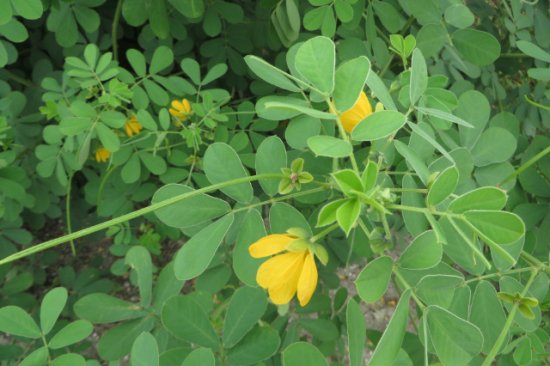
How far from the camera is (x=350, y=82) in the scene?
23.4 inches

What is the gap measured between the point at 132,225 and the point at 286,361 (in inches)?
44.6

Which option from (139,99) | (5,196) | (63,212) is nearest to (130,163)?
(139,99)

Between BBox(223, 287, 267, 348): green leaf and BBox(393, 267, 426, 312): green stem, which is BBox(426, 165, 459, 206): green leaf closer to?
BBox(393, 267, 426, 312): green stem

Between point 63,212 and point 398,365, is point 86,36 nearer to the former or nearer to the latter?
point 63,212

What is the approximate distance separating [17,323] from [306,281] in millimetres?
487

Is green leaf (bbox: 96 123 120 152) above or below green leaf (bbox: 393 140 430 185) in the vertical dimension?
below

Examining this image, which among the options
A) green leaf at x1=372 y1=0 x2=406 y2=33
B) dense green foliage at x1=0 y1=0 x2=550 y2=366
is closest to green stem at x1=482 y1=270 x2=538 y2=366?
dense green foliage at x1=0 y1=0 x2=550 y2=366

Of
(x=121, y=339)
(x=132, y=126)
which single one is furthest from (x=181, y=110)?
(x=121, y=339)

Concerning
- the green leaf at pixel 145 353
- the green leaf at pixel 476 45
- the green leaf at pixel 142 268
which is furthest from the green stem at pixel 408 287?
the green leaf at pixel 476 45

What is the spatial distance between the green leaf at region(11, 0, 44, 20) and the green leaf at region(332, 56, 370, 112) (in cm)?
69

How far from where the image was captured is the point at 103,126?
111 cm

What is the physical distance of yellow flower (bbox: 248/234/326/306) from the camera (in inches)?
23.5

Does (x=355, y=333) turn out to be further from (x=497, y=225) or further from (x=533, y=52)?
(x=533, y=52)

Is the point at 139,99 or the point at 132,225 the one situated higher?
the point at 139,99
